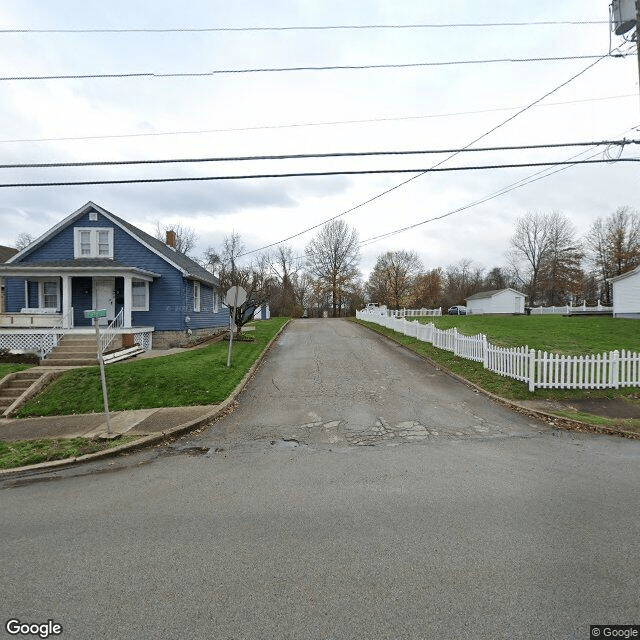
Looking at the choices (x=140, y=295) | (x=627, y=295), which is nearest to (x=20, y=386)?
(x=140, y=295)

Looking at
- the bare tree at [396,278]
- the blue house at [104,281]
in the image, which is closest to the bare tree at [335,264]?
the bare tree at [396,278]

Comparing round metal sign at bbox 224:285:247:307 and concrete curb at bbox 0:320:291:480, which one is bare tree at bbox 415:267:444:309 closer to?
round metal sign at bbox 224:285:247:307

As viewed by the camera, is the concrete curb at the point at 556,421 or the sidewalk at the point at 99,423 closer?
the concrete curb at the point at 556,421

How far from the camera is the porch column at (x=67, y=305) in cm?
1509

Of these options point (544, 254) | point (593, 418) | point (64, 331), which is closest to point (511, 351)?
point (593, 418)

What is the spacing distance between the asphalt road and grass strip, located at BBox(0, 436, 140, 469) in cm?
68

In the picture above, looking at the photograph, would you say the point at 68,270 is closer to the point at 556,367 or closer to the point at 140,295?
the point at 140,295

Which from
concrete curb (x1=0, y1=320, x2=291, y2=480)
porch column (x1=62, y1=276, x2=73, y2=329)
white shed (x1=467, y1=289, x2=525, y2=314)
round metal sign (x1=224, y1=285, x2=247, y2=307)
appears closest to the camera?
concrete curb (x1=0, y1=320, x2=291, y2=480)

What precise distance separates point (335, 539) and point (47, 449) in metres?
5.52

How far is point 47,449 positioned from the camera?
20.6 feet

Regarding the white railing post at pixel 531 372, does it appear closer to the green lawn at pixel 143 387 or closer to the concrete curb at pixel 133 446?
the concrete curb at pixel 133 446

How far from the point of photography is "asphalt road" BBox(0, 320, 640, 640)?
103 inches

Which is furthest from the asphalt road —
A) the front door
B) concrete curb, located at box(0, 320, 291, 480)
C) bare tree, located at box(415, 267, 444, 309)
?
bare tree, located at box(415, 267, 444, 309)

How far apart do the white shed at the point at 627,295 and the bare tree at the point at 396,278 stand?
27.7 meters
